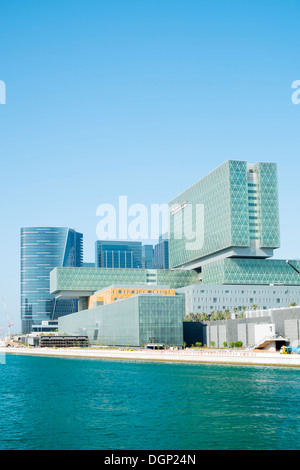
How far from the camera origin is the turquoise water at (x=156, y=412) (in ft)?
171

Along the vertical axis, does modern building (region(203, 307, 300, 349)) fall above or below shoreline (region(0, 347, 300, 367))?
above

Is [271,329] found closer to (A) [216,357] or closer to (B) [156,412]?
(A) [216,357]

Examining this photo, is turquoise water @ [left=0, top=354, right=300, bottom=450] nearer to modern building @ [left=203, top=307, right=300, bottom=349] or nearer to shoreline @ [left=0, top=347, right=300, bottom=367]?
shoreline @ [left=0, top=347, right=300, bottom=367]

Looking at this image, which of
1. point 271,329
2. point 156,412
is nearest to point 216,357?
point 271,329

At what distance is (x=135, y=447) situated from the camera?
4938 cm

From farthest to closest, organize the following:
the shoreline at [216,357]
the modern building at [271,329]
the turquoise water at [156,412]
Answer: the modern building at [271,329] < the shoreline at [216,357] < the turquoise water at [156,412]

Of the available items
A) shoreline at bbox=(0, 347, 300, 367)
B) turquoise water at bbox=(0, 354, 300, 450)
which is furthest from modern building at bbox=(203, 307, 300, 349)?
turquoise water at bbox=(0, 354, 300, 450)

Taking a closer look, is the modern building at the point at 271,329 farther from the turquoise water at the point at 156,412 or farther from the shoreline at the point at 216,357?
the turquoise water at the point at 156,412

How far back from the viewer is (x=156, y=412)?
2665 inches

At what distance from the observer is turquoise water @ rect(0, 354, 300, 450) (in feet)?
171

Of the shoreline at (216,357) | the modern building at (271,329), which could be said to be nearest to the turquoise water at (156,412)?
the shoreline at (216,357)

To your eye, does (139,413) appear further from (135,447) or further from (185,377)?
(185,377)

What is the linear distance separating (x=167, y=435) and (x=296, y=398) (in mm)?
26300

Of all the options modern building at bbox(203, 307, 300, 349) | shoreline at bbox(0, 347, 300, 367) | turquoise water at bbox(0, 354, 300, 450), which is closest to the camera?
turquoise water at bbox(0, 354, 300, 450)
